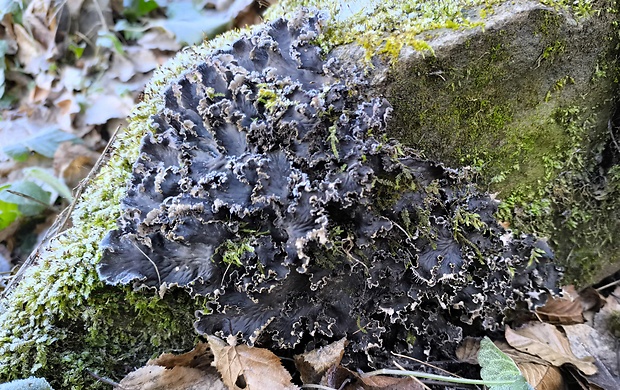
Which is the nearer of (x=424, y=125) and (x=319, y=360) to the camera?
(x=319, y=360)

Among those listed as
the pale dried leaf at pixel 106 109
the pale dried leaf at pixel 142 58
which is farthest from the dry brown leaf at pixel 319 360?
the pale dried leaf at pixel 142 58

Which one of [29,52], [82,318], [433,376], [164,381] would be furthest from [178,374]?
[29,52]

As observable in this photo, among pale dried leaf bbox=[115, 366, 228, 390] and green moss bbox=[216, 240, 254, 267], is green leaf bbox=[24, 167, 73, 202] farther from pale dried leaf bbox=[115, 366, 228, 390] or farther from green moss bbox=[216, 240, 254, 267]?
green moss bbox=[216, 240, 254, 267]

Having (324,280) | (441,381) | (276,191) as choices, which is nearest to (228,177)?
(276,191)

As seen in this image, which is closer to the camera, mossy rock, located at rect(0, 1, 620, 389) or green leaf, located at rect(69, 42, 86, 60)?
mossy rock, located at rect(0, 1, 620, 389)

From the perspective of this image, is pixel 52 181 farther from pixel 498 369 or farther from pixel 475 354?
pixel 498 369

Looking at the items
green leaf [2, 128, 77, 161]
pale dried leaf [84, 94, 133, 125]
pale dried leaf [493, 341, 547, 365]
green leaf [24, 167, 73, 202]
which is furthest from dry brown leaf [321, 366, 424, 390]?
green leaf [2, 128, 77, 161]

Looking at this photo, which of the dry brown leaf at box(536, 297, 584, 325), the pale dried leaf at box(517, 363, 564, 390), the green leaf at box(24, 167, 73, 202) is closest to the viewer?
the pale dried leaf at box(517, 363, 564, 390)
